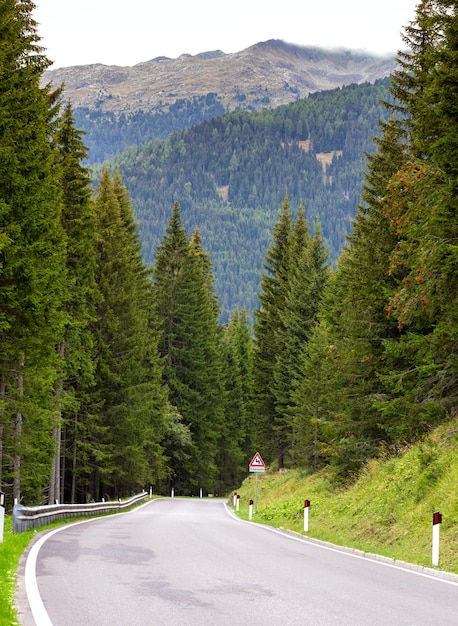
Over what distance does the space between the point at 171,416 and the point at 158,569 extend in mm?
→ 44647

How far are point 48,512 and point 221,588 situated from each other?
12.8 meters

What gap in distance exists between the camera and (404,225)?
19.5 m

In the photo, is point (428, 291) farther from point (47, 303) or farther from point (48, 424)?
point (48, 424)

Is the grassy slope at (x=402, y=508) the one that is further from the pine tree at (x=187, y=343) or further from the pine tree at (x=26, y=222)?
the pine tree at (x=187, y=343)

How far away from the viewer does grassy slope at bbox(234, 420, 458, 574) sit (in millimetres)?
14688

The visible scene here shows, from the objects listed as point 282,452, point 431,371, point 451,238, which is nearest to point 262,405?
point 282,452

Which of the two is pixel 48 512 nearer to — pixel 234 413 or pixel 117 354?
pixel 117 354

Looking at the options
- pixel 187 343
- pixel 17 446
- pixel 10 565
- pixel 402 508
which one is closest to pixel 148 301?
pixel 187 343

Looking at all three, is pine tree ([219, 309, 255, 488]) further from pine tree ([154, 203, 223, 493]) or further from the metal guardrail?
the metal guardrail

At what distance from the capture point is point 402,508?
17359 mm

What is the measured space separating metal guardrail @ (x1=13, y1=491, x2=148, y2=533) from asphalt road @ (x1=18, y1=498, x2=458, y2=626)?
2118 mm

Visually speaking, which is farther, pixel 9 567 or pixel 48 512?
pixel 48 512

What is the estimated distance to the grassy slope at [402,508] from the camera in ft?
48.2

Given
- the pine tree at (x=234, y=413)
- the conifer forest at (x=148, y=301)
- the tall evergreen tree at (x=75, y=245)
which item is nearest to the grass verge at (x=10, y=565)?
the conifer forest at (x=148, y=301)
